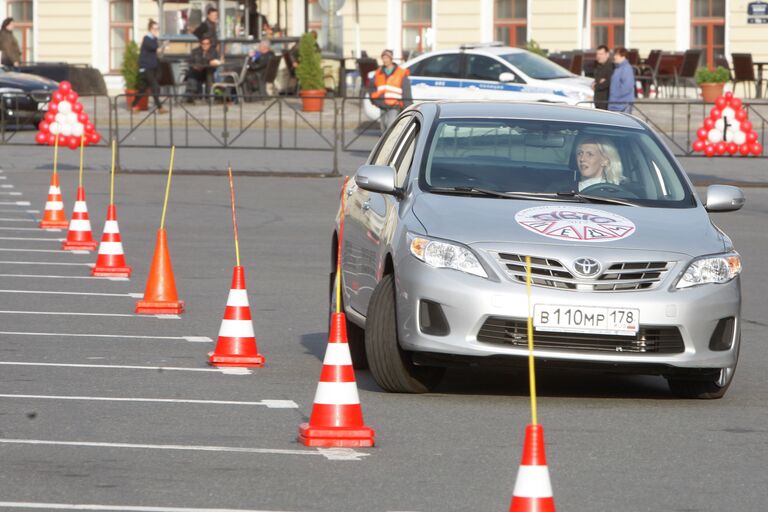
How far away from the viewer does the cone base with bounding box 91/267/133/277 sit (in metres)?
14.0

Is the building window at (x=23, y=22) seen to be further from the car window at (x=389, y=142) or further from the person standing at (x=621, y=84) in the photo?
the car window at (x=389, y=142)

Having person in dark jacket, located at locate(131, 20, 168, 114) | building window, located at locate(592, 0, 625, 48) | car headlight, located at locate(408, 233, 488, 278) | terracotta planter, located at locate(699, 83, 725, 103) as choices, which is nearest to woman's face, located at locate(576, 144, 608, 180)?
car headlight, located at locate(408, 233, 488, 278)

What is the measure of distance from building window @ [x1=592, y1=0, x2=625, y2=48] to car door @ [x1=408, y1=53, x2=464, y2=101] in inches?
624

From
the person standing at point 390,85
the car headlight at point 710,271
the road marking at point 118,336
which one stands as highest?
the person standing at point 390,85

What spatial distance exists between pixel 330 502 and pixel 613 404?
2.74 meters

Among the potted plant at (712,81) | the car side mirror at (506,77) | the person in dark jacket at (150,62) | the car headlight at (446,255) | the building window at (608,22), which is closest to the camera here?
the car headlight at (446,255)

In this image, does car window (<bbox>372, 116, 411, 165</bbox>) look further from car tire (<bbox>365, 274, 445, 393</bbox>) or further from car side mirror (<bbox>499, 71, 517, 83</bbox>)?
car side mirror (<bbox>499, 71, 517, 83</bbox>)

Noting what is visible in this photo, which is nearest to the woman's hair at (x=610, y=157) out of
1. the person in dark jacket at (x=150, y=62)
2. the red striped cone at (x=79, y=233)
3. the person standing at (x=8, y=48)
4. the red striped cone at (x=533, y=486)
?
the red striped cone at (x=533, y=486)

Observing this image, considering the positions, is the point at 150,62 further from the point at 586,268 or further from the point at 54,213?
the point at 586,268

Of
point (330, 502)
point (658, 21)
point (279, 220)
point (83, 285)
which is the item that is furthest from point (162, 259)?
point (658, 21)

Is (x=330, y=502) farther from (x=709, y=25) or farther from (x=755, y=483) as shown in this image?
(x=709, y=25)

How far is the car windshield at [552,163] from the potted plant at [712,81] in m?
27.4

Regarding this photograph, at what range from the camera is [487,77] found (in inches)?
1220

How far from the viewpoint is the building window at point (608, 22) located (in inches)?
1829
